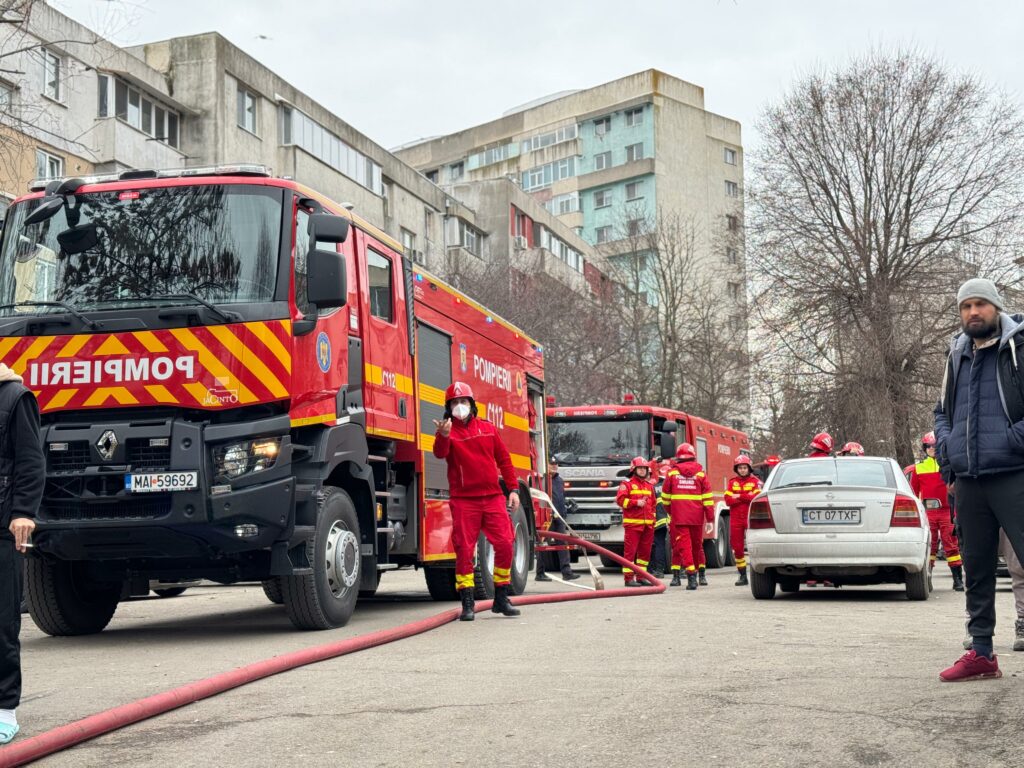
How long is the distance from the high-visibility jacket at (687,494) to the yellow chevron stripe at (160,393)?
331 inches

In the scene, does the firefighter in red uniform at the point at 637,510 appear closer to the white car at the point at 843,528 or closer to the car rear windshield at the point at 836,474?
the car rear windshield at the point at 836,474

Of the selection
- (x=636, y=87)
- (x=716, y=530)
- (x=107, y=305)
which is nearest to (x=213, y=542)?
(x=107, y=305)

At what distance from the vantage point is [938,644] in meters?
8.54

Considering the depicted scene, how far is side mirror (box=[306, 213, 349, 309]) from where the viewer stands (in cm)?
949

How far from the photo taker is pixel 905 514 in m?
12.8

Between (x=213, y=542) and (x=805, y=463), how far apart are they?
6.73 meters

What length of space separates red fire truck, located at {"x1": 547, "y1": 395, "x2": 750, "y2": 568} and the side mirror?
11.8m

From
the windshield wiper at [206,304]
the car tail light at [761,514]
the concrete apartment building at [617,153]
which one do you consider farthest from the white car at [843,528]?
the concrete apartment building at [617,153]

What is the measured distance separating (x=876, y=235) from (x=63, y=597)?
1144 inches

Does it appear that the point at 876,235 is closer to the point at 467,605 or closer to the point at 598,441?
the point at 598,441

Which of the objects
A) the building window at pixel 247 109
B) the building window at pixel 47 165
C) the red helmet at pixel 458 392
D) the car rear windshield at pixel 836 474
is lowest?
the car rear windshield at pixel 836 474

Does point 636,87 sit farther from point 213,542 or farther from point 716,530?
point 213,542

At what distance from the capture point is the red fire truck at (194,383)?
905cm

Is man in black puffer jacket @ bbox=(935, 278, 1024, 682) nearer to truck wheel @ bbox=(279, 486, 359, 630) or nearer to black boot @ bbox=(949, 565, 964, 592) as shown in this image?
truck wheel @ bbox=(279, 486, 359, 630)
